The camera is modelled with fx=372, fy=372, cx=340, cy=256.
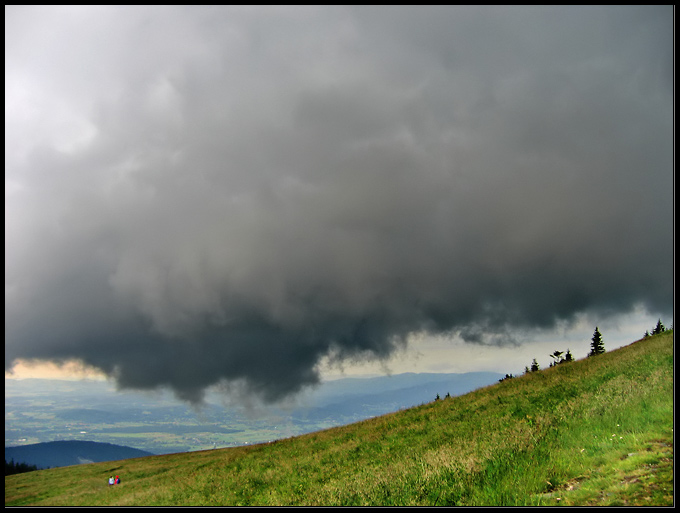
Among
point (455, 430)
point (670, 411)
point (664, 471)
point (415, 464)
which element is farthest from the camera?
point (455, 430)

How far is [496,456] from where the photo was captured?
42.5 feet

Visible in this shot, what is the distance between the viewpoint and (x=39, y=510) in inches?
435

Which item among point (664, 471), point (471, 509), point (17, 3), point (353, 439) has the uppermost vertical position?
point (17, 3)

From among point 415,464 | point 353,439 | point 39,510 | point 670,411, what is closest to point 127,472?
point 353,439

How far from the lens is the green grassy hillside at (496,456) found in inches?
397

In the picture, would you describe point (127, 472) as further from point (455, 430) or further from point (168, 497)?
point (455, 430)

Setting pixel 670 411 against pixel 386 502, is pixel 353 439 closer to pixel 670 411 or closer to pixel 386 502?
pixel 386 502

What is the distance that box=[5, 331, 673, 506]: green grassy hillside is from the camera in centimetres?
1008

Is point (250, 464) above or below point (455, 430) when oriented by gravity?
below

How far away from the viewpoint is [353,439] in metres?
28.0

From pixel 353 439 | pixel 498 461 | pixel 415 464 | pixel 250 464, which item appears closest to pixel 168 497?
pixel 250 464

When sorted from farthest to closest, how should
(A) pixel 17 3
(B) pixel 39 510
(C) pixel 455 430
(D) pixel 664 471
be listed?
1. (C) pixel 455 430
2. (A) pixel 17 3
3. (B) pixel 39 510
4. (D) pixel 664 471

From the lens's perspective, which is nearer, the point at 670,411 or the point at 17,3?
the point at 17,3

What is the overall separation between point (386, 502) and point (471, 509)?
389 cm
